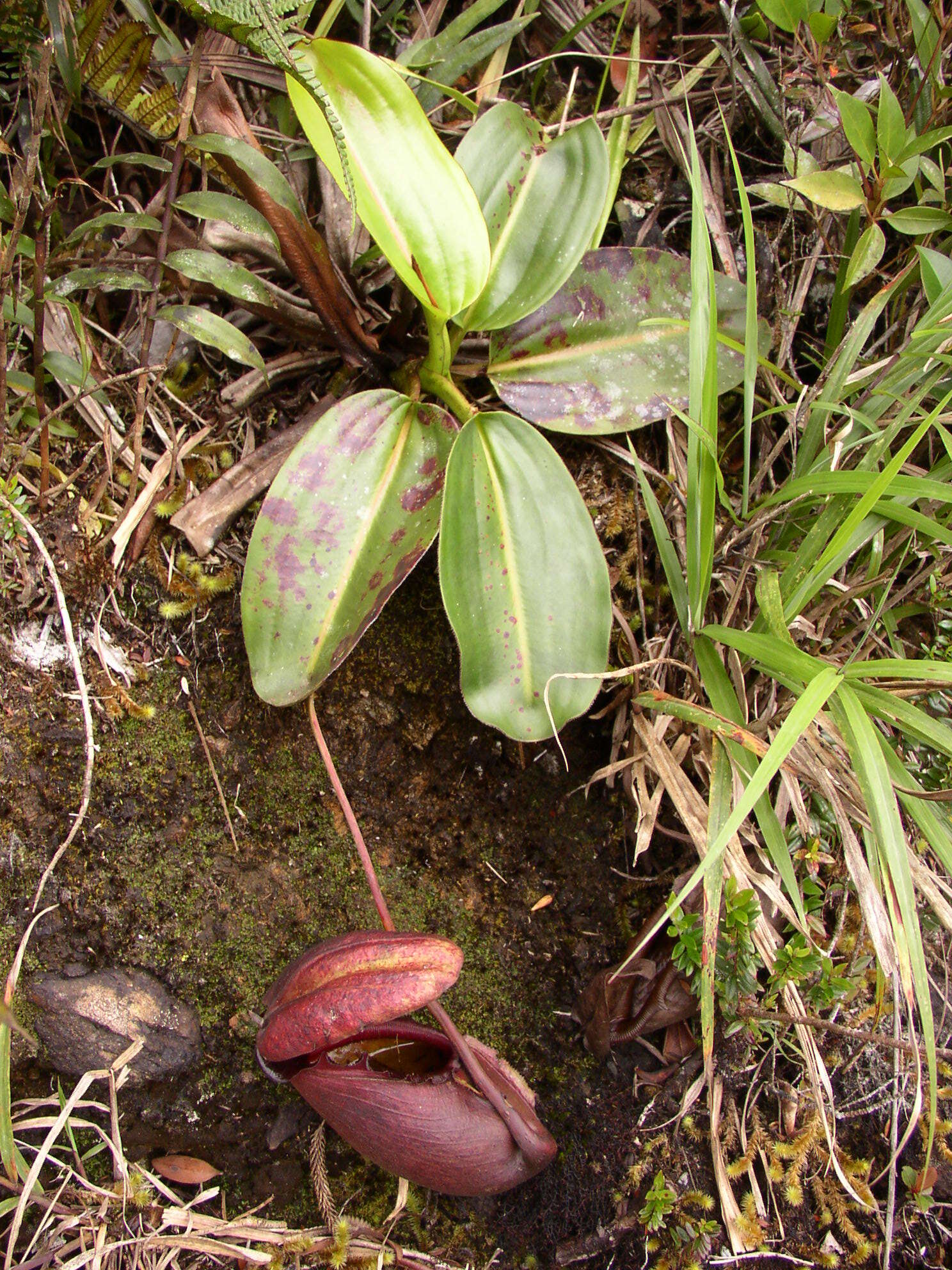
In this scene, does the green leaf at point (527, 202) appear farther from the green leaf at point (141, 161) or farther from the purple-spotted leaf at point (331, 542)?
the green leaf at point (141, 161)

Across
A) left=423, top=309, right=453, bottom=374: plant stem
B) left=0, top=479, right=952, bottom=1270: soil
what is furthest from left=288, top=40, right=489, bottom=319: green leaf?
left=0, top=479, right=952, bottom=1270: soil

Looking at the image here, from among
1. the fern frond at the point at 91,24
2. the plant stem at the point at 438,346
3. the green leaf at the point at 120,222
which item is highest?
the fern frond at the point at 91,24

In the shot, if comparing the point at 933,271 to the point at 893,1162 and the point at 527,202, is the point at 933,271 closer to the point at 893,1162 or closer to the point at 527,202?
the point at 527,202

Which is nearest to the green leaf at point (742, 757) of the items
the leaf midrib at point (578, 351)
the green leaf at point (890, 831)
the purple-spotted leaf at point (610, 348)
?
the green leaf at point (890, 831)

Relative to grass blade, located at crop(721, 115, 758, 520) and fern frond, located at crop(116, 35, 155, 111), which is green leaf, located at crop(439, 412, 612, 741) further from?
fern frond, located at crop(116, 35, 155, 111)

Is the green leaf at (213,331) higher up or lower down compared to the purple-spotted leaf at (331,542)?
higher up

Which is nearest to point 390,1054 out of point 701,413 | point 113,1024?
point 113,1024

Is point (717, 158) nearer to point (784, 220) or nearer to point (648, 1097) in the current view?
point (784, 220)

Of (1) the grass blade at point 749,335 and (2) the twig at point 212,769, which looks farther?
(2) the twig at point 212,769
